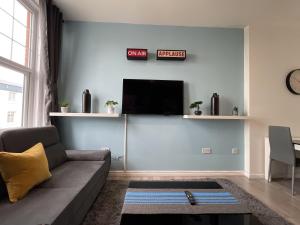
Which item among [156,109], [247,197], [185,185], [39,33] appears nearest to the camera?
[185,185]

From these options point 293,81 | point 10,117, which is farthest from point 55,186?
point 293,81

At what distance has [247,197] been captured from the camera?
2.54 metres

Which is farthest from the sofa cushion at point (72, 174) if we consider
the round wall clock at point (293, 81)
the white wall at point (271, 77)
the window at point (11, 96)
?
the round wall clock at point (293, 81)

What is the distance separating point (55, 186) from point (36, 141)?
65 centimetres

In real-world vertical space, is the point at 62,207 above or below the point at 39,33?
below

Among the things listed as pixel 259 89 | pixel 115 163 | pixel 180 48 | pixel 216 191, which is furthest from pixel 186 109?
pixel 216 191

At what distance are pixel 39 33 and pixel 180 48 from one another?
→ 231 cm

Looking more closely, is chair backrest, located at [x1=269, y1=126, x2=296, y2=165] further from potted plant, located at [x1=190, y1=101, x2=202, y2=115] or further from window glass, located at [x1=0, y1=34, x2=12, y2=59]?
window glass, located at [x1=0, y1=34, x2=12, y2=59]

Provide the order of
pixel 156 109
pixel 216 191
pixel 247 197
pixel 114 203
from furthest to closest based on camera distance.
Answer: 1. pixel 156 109
2. pixel 247 197
3. pixel 114 203
4. pixel 216 191

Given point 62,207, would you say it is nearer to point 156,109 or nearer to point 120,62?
point 156,109

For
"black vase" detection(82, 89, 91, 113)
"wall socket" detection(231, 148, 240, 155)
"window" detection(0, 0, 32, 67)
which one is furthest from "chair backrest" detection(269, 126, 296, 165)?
"window" detection(0, 0, 32, 67)

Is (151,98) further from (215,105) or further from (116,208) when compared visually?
(116,208)

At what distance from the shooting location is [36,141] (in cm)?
213

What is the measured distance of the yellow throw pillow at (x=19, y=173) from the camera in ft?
4.78
